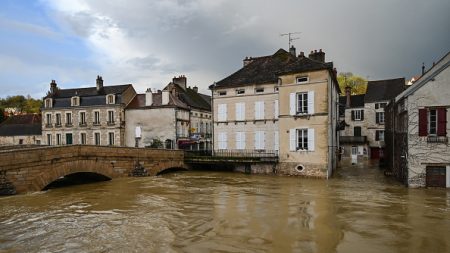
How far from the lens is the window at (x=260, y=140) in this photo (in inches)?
901

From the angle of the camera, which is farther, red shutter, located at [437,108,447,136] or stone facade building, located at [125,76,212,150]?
stone facade building, located at [125,76,212,150]

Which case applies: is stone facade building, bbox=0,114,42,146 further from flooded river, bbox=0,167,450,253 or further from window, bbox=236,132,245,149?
window, bbox=236,132,245,149

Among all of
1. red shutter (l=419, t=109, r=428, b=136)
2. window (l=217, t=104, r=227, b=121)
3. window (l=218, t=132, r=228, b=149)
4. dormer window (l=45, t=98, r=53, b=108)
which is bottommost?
window (l=218, t=132, r=228, b=149)

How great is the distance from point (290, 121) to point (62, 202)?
13.9m

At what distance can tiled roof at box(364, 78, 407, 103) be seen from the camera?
35.1 m

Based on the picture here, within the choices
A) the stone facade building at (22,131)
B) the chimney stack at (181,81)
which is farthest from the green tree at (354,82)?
the stone facade building at (22,131)

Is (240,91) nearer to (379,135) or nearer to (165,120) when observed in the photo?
(165,120)

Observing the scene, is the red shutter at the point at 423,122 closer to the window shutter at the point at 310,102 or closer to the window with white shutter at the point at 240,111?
the window shutter at the point at 310,102

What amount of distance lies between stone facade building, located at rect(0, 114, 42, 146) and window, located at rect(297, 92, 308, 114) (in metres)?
30.2

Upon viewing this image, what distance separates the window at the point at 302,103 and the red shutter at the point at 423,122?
21.2ft

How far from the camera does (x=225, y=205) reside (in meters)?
12.6

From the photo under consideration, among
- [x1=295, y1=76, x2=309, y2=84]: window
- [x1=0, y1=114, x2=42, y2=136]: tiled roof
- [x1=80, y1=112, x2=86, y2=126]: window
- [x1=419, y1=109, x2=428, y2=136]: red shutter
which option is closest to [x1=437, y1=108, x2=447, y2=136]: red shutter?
[x1=419, y1=109, x2=428, y2=136]: red shutter

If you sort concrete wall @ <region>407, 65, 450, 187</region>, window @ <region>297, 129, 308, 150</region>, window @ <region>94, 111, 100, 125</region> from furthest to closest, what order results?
1. window @ <region>94, 111, 100, 125</region>
2. window @ <region>297, 129, 308, 150</region>
3. concrete wall @ <region>407, 65, 450, 187</region>

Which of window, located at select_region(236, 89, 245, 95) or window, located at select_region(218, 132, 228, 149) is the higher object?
window, located at select_region(236, 89, 245, 95)
